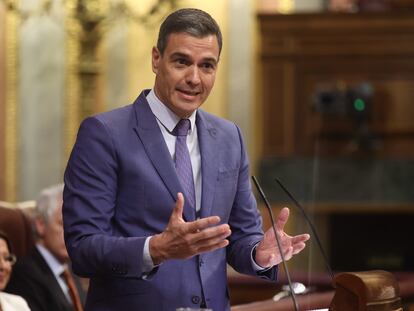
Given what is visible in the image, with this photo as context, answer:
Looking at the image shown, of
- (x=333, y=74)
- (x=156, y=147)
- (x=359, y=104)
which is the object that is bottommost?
(x=359, y=104)

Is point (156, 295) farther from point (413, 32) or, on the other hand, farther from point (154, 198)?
point (413, 32)

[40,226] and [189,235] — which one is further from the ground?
[189,235]

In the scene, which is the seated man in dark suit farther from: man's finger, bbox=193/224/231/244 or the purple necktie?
man's finger, bbox=193/224/231/244

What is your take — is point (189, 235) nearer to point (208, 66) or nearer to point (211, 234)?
point (211, 234)

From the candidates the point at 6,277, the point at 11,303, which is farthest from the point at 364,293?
the point at 6,277

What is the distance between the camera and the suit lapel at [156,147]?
7.26 feet

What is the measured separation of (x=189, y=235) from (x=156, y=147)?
328 mm

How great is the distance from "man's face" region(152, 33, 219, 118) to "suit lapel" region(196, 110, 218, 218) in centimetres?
9

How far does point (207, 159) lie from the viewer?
89.7 inches

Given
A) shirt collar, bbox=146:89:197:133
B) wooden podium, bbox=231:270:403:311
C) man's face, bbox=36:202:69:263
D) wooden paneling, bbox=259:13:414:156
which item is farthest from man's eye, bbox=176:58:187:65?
wooden paneling, bbox=259:13:414:156

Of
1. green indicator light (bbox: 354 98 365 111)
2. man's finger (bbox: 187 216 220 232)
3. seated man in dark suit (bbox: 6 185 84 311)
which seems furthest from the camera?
green indicator light (bbox: 354 98 365 111)

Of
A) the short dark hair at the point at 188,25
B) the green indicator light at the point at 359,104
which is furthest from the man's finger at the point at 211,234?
the green indicator light at the point at 359,104

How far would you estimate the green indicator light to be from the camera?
827 centimetres

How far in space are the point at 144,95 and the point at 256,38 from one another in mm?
6317
